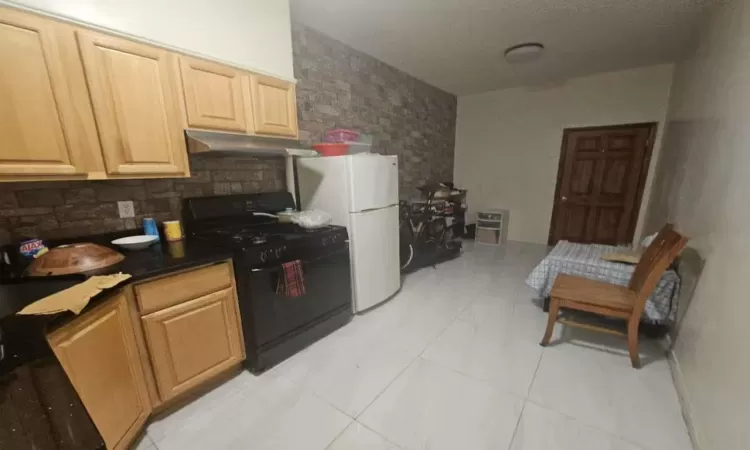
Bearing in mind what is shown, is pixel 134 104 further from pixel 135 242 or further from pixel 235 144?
pixel 135 242

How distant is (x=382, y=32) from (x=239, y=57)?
155cm

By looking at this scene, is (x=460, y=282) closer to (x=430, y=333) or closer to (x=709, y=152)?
(x=430, y=333)

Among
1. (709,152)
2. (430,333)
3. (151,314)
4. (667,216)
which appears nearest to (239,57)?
(151,314)

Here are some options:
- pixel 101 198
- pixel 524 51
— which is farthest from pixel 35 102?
pixel 524 51

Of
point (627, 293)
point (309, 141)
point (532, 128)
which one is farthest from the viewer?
point (532, 128)

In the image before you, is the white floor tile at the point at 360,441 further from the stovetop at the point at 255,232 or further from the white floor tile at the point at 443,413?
the stovetop at the point at 255,232

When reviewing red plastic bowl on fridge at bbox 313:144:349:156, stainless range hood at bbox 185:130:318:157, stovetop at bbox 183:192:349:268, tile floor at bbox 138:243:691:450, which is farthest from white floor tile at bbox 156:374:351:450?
red plastic bowl on fridge at bbox 313:144:349:156

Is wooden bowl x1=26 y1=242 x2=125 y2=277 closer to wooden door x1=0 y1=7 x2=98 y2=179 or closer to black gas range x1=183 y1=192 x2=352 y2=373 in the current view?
wooden door x1=0 y1=7 x2=98 y2=179

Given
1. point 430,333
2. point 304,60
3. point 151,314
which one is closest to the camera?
point 151,314

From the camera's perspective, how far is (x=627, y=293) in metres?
2.03

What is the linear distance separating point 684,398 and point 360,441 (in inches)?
71.8

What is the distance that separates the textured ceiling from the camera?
2.38 metres

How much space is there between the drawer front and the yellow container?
0.53 meters

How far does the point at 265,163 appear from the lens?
2.60 m
